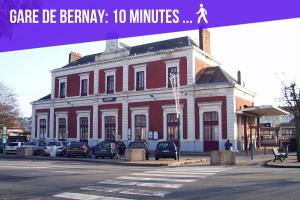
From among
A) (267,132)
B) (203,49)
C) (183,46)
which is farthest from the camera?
(267,132)

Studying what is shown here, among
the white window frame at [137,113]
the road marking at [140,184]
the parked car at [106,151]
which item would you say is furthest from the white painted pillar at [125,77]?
the road marking at [140,184]

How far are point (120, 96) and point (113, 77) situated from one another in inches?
109

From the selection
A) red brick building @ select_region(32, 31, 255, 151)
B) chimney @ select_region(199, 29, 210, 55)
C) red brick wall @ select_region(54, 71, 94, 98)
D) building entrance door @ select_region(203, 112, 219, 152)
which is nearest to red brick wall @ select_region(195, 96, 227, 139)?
red brick building @ select_region(32, 31, 255, 151)

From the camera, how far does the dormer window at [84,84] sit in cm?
5178

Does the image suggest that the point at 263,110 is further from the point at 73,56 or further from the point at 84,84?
the point at 73,56

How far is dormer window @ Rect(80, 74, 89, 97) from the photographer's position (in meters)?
51.8

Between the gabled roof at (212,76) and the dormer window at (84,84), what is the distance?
15209 mm

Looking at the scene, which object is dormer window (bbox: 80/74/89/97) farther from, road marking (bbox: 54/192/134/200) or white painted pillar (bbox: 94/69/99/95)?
road marking (bbox: 54/192/134/200)

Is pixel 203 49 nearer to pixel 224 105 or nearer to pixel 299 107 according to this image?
pixel 224 105

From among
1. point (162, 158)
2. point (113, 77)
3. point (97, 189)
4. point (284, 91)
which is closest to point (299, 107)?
point (284, 91)

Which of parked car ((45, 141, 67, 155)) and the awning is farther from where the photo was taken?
the awning

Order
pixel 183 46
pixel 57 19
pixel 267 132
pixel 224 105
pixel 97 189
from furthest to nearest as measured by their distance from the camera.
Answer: pixel 267 132, pixel 183 46, pixel 224 105, pixel 97 189, pixel 57 19

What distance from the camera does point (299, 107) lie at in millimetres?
29500

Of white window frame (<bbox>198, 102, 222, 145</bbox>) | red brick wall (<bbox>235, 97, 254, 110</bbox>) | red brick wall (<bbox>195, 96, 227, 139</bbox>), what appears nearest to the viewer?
red brick wall (<bbox>195, 96, 227, 139</bbox>)
